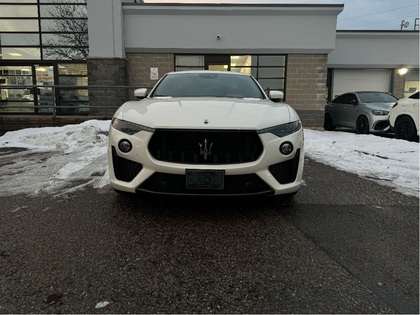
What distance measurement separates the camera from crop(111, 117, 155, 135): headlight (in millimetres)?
3222

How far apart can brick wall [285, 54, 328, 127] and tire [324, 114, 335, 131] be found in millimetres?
431

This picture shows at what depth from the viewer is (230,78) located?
5.06m

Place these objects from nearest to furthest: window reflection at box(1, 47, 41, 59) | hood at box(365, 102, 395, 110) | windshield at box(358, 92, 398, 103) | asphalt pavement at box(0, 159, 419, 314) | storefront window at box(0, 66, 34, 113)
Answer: asphalt pavement at box(0, 159, 419, 314)
hood at box(365, 102, 395, 110)
windshield at box(358, 92, 398, 103)
storefront window at box(0, 66, 34, 113)
window reflection at box(1, 47, 41, 59)

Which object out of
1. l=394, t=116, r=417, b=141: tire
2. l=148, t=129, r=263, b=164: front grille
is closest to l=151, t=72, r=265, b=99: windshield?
l=148, t=129, r=263, b=164: front grille

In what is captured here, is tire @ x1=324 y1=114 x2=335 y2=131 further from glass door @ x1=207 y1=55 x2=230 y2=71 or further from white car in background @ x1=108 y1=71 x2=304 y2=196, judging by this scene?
white car in background @ x1=108 y1=71 x2=304 y2=196

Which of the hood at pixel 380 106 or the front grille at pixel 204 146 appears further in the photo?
the hood at pixel 380 106

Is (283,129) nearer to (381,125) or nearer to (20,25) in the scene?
(381,125)

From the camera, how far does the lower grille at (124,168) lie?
325 cm

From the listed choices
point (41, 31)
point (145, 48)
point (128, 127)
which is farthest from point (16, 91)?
point (128, 127)

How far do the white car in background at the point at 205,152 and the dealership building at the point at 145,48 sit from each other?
9.35m

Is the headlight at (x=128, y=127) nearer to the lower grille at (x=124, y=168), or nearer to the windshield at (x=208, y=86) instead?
the lower grille at (x=124, y=168)

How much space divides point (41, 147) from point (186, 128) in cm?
631

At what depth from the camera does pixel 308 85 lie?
13.6m

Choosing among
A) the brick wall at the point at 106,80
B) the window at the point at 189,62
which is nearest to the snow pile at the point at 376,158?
the window at the point at 189,62
